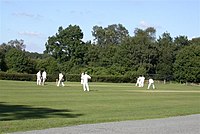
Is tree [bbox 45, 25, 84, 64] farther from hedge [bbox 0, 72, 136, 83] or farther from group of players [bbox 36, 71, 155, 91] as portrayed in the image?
group of players [bbox 36, 71, 155, 91]

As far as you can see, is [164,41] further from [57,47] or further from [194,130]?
[194,130]

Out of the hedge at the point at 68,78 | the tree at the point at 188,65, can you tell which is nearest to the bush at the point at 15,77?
the hedge at the point at 68,78

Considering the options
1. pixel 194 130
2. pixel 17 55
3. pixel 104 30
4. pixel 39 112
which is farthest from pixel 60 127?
pixel 104 30

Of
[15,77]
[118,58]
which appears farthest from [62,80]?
[118,58]

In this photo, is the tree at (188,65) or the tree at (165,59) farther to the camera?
the tree at (165,59)

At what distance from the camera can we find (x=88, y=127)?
13695 mm

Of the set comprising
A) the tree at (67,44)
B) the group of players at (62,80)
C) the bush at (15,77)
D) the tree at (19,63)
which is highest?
the tree at (67,44)

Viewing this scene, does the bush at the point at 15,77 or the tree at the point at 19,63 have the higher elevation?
the tree at the point at 19,63

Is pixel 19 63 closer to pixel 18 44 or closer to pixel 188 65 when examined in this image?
pixel 188 65

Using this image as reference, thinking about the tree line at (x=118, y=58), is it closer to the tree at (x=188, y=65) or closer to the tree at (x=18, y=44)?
the tree at (x=188, y=65)

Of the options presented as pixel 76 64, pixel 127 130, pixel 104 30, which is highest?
pixel 104 30

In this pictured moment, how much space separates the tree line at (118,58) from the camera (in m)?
104

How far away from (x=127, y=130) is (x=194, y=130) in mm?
2181

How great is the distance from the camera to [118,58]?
11644 centimetres
